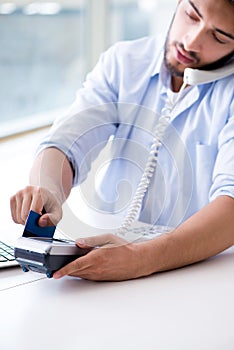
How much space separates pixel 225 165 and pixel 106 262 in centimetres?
32

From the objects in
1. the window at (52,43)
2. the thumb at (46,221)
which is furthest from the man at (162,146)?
the window at (52,43)

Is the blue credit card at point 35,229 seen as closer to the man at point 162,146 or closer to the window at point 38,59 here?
the man at point 162,146

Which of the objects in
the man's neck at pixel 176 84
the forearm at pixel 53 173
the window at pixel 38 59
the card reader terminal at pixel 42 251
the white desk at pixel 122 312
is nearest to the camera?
the white desk at pixel 122 312

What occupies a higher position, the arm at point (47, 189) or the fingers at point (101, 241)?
the fingers at point (101, 241)

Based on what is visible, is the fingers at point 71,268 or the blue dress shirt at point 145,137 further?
the blue dress shirt at point 145,137

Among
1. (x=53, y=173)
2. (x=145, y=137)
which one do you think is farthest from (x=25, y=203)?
(x=145, y=137)

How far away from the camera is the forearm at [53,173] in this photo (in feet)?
4.00

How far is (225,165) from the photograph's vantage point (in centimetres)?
121

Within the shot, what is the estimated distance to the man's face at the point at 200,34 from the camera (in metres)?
1.25

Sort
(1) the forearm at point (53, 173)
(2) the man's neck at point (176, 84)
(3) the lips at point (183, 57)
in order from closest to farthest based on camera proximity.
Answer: (1) the forearm at point (53, 173), (3) the lips at point (183, 57), (2) the man's neck at point (176, 84)

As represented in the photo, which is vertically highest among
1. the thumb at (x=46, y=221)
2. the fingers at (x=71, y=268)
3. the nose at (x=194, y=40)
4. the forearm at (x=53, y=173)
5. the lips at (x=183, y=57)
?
the nose at (x=194, y=40)

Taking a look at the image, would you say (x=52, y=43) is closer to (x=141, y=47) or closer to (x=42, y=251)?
(x=141, y=47)

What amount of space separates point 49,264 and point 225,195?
0.36 meters

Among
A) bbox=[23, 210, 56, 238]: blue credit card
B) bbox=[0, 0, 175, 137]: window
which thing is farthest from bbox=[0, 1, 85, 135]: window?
bbox=[23, 210, 56, 238]: blue credit card
